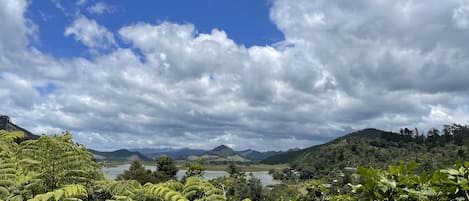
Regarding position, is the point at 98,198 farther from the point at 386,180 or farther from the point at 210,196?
the point at 386,180

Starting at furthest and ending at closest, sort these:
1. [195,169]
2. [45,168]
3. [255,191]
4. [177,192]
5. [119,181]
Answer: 1. [255,191]
2. [195,169]
3. [119,181]
4. [45,168]
5. [177,192]

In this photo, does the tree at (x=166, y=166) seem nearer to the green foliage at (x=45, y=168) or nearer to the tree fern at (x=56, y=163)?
the green foliage at (x=45, y=168)

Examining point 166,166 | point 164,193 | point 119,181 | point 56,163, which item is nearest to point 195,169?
point 119,181

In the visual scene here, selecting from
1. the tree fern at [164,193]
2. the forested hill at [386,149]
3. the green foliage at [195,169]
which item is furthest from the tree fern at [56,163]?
the forested hill at [386,149]

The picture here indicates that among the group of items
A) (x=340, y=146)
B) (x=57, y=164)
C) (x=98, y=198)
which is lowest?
(x=98, y=198)

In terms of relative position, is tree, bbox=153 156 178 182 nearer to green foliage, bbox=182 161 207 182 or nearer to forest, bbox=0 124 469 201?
green foliage, bbox=182 161 207 182

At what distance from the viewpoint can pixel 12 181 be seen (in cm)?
457

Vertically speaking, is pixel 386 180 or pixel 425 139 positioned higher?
pixel 425 139

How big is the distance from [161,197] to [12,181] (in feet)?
5.06

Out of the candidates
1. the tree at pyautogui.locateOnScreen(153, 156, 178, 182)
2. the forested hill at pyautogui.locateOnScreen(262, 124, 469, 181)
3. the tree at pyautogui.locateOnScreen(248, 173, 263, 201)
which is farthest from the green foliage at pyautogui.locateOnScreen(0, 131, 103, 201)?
the forested hill at pyautogui.locateOnScreen(262, 124, 469, 181)

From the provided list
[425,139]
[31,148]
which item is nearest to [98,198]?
[31,148]

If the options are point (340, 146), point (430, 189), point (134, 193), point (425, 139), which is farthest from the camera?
point (340, 146)

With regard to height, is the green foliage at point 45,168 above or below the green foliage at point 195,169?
below

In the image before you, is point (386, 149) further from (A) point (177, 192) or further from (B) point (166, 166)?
(A) point (177, 192)
